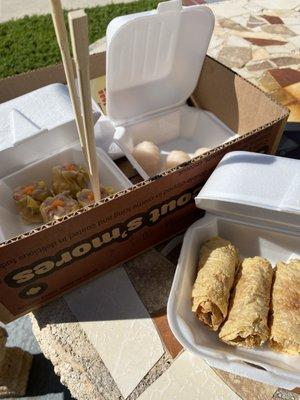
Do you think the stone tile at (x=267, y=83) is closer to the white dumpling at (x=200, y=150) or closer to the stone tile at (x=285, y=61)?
the stone tile at (x=285, y=61)

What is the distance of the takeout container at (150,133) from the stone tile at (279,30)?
1.40 metres

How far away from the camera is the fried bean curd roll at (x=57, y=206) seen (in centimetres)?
124

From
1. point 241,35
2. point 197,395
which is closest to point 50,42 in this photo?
point 241,35

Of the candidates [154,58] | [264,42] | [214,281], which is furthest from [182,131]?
[264,42]

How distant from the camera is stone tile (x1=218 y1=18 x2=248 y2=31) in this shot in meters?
2.88

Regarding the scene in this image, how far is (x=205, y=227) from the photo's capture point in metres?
1.21

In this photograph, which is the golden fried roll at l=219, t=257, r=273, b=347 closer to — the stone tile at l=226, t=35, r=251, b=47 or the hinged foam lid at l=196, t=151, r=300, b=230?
the hinged foam lid at l=196, t=151, r=300, b=230

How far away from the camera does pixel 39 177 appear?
1.41 m

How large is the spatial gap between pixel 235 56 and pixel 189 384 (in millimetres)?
2227

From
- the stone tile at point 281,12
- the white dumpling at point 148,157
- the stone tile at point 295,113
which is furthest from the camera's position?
the stone tile at point 281,12

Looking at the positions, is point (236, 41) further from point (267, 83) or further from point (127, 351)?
point (127, 351)

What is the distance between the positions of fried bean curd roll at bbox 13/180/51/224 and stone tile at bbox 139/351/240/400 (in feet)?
2.29

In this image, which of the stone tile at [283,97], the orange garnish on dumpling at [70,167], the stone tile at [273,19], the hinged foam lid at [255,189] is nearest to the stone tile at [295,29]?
the stone tile at [273,19]

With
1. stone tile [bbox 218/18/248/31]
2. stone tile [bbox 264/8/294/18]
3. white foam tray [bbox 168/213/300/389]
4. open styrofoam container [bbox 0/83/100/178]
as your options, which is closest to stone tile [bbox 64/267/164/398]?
white foam tray [bbox 168/213/300/389]
